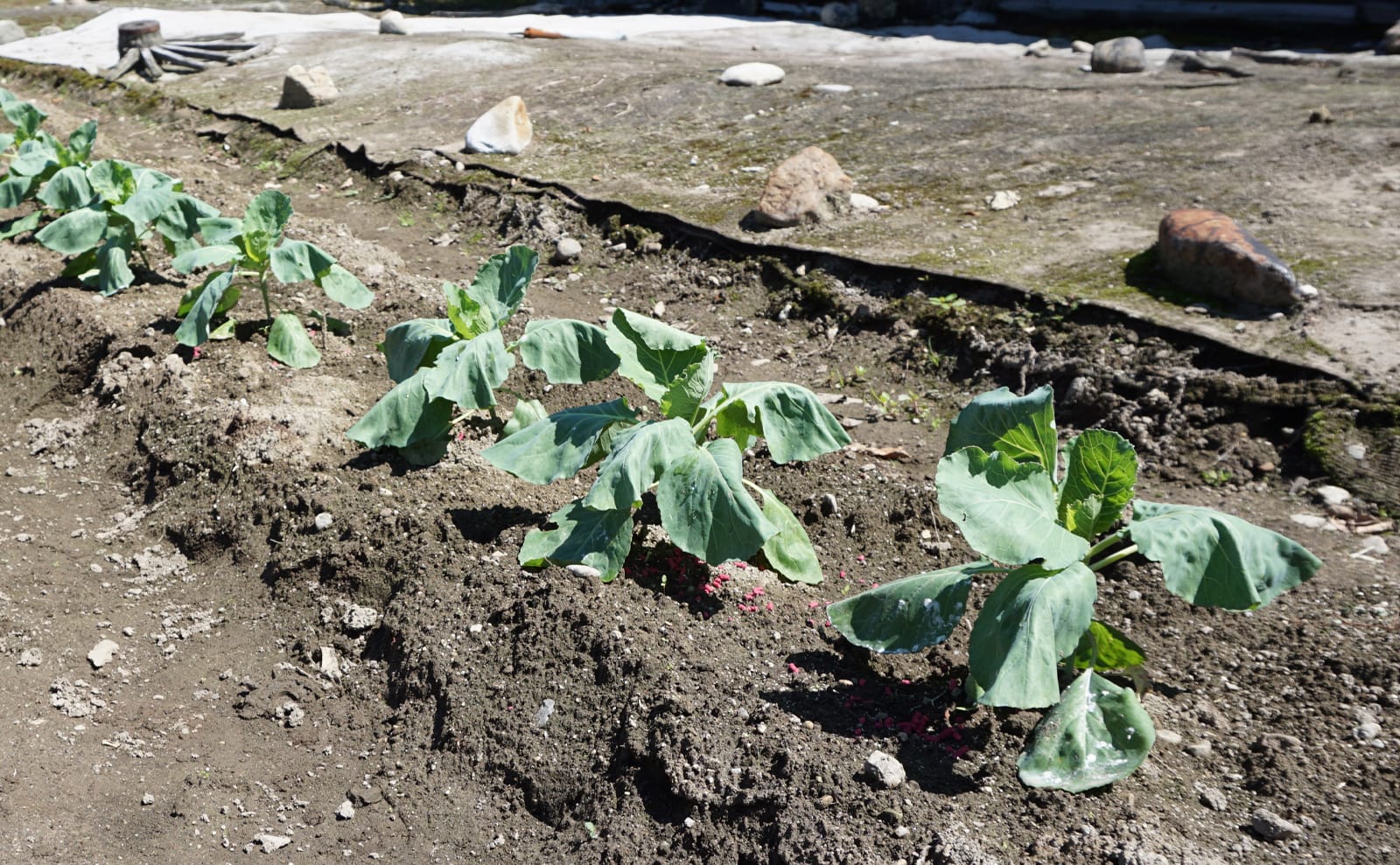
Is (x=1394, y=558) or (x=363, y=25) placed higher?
(x=363, y=25)

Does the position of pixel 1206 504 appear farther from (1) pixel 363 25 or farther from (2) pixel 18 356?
(1) pixel 363 25

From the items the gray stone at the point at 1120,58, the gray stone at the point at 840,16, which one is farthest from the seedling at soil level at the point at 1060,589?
the gray stone at the point at 840,16

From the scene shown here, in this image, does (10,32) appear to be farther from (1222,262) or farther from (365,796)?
(1222,262)

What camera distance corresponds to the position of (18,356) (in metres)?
4.53

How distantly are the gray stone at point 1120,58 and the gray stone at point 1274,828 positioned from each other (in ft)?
23.5

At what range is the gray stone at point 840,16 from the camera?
423 inches

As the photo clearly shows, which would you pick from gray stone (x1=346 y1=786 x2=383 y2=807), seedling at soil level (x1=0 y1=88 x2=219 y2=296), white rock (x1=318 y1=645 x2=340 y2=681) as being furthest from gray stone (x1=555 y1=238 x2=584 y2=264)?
gray stone (x1=346 y1=786 x2=383 y2=807)

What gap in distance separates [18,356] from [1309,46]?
968 cm

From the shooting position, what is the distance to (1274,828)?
6.73ft

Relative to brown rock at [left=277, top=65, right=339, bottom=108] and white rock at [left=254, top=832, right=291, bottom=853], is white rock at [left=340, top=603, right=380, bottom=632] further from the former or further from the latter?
brown rock at [left=277, top=65, right=339, bottom=108]

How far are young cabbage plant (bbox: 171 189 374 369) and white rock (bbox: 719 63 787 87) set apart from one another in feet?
13.1

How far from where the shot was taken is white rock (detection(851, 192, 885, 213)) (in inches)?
195

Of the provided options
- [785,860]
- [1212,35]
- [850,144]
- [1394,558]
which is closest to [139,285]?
[850,144]

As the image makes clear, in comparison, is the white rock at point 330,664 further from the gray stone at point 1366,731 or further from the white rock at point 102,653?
the gray stone at point 1366,731
